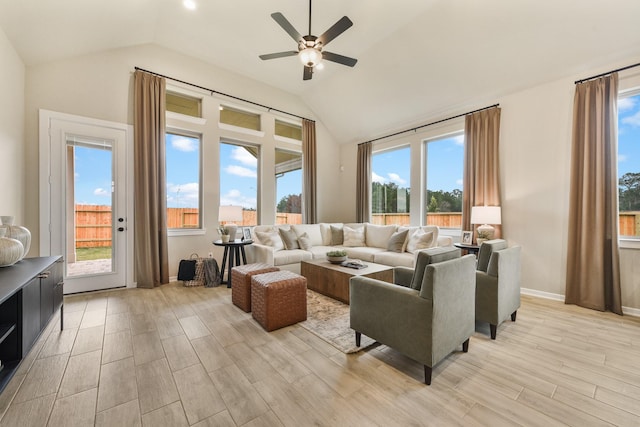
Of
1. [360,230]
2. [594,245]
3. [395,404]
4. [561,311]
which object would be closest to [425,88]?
[360,230]

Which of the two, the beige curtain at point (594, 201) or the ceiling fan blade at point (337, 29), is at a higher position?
the ceiling fan blade at point (337, 29)

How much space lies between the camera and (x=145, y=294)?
3617 mm

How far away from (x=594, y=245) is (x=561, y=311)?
893 mm

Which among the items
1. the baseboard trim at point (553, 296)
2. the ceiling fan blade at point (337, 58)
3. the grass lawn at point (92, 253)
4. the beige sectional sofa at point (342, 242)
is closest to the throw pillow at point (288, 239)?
the beige sectional sofa at point (342, 242)

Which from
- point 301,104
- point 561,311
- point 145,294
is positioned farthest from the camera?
point 301,104

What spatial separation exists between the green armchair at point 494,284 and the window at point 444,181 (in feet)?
7.08

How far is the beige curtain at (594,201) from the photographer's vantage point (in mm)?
3068

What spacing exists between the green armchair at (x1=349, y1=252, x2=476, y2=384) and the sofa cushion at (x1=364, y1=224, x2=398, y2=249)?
276cm

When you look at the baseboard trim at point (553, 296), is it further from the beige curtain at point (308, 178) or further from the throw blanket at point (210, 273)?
the throw blanket at point (210, 273)

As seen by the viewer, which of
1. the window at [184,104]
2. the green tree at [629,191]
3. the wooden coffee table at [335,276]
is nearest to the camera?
the green tree at [629,191]

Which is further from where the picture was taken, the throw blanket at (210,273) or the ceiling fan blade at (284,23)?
the throw blanket at (210,273)

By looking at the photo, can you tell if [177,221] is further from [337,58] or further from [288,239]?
[337,58]

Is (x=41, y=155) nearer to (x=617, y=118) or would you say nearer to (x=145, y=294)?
(x=145, y=294)

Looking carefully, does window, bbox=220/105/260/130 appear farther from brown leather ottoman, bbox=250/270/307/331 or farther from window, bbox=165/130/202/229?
brown leather ottoman, bbox=250/270/307/331
